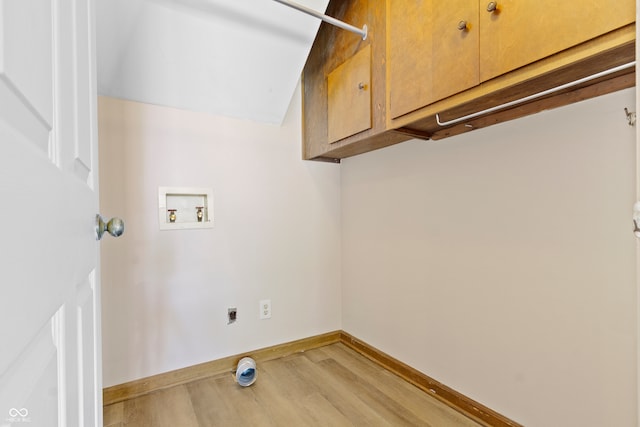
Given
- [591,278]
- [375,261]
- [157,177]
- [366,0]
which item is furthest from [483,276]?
[157,177]

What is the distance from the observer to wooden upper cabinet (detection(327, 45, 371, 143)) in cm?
148

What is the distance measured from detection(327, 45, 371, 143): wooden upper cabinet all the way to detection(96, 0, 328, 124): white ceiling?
26cm

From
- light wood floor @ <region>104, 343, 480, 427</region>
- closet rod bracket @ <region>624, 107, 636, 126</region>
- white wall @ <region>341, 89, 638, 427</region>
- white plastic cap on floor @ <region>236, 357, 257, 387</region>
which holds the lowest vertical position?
light wood floor @ <region>104, 343, 480, 427</region>

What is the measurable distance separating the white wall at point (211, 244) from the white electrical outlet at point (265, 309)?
40mm

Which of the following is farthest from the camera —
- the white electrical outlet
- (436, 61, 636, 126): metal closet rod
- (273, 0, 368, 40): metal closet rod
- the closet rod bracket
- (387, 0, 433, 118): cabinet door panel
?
the white electrical outlet

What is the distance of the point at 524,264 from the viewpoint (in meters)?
1.21

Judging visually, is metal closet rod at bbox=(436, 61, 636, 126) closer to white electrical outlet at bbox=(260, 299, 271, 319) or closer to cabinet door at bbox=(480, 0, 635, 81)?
cabinet door at bbox=(480, 0, 635, 81)

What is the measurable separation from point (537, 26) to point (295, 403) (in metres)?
1.84

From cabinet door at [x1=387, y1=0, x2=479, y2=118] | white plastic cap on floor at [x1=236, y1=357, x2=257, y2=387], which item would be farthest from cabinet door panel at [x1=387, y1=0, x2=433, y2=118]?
white plastic cap on floor at [x1=236, y1=357, x2=257, y2=387]

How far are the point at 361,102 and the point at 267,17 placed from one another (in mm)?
653

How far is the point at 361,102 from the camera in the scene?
1.51 metres

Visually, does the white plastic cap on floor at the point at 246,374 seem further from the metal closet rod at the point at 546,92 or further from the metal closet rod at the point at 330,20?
the metal closet rod at the point at 330,20

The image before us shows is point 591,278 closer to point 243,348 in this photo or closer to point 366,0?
point 366,0

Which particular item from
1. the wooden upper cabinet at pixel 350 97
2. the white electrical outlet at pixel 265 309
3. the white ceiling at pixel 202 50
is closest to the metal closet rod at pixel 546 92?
the wooden upper cabinet at pixel 350 97
